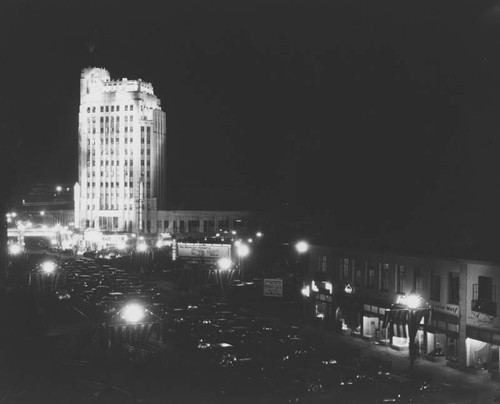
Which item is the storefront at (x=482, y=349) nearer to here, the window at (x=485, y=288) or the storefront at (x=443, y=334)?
the storefront at (x=443, y=334)

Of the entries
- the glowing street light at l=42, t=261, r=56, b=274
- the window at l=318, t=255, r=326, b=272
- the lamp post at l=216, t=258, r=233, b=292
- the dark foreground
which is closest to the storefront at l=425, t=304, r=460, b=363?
the dark foreground

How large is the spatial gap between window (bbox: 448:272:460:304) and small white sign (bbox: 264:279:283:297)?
14.3 metres

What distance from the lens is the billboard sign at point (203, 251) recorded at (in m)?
74.5

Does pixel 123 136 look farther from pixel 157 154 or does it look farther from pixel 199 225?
pixel 199 225

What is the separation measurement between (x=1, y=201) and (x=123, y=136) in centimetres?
10541

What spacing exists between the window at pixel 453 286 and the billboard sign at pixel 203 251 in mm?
38927

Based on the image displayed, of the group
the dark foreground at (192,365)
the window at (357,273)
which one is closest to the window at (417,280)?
the dark foreground at (192,365)

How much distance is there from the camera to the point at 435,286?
1480 inches

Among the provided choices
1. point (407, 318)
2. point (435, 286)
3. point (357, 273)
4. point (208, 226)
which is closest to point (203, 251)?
point (357, 273)

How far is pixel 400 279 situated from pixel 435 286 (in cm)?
320

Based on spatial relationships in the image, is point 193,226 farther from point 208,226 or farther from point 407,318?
point 407,318

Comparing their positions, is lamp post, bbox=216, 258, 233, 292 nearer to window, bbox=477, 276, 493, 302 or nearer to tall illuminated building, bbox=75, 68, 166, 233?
window, bbox=477, 276, 493, 302

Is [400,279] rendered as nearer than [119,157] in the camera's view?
Yes

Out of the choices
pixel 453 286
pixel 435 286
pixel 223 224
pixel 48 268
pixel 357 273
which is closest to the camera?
pixel 453 286
